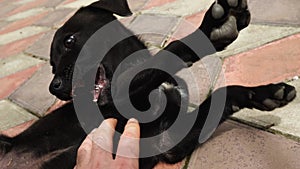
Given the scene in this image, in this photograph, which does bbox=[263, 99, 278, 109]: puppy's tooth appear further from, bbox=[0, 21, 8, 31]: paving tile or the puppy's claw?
bbox=[0, 21, 8, 31]: paving tile

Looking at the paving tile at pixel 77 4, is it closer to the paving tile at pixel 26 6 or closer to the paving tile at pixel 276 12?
the paving tile at pixel 26 6

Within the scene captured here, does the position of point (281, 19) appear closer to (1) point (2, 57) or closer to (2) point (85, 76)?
(2) point (85, 76)

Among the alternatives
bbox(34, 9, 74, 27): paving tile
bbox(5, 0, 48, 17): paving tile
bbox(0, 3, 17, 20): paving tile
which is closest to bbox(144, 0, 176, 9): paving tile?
bbox(34, 9, 74, 27): paving tile

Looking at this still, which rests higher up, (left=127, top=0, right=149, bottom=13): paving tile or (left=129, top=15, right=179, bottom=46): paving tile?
(left=129, top=15, right=179, bottom=46): paving tile

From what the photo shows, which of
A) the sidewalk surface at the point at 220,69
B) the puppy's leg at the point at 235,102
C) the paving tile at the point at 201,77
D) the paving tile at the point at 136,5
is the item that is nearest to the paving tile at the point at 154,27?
the sidewalk surface at the point at 220,69

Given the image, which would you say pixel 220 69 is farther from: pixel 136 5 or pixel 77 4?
pixel 77 4
